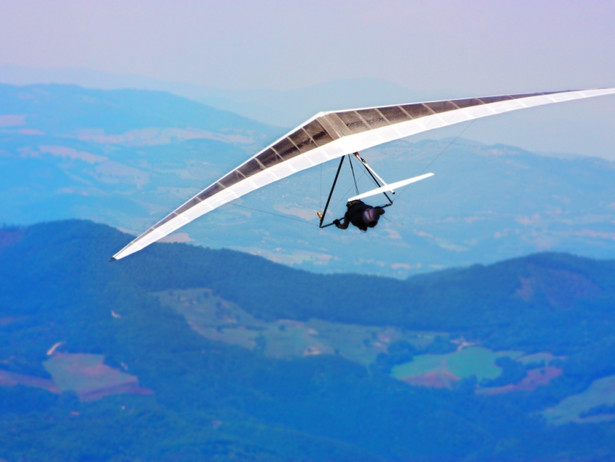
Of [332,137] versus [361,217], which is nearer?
[361,217]

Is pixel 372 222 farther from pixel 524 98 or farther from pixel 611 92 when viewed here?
pixel 611 92

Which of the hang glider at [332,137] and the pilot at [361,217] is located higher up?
the hang glider at [332,137]

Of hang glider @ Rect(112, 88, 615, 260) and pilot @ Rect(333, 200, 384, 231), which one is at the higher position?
hang glider @ Rect(112, 88, 615, 260)

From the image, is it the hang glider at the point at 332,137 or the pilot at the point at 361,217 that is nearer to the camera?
the hang glider at the point at 332,137

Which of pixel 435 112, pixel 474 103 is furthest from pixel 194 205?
pixel 474 103

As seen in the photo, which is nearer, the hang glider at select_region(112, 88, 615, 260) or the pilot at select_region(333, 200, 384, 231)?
the hang glider at select_region(112, 88, 615, 260)
